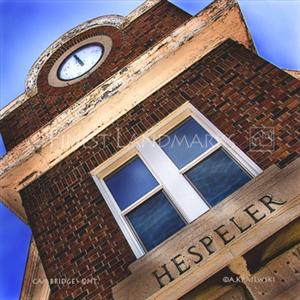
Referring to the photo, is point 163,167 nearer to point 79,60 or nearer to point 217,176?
point 217,176

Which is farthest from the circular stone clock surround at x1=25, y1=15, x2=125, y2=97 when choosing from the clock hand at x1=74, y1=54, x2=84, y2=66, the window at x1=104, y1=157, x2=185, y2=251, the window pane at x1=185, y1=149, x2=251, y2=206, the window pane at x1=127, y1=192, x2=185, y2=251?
the window pane at x1=185, y1=149, x2=251, y2=206

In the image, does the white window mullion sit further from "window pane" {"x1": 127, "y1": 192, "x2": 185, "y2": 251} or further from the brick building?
"window pane" {"x1": 127, "y1": 192, "x2": 185, "y2": 251}

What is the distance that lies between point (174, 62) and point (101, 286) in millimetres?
3724

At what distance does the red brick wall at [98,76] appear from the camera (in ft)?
24.9

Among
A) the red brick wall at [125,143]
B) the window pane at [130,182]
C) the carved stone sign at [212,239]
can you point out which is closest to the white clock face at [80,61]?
the red brick wall at [125,143]

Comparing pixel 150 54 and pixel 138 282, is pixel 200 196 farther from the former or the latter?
pixel 150 54

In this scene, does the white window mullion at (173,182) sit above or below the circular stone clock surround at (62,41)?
below

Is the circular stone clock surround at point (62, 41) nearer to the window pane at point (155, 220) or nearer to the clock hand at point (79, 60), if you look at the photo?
the clock hand at point (79, 60)

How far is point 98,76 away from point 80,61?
1.04 m

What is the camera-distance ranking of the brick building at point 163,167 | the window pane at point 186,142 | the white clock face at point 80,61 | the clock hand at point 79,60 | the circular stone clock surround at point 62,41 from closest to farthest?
the brick building at point 163,167
the window pane at point 186,142
the white clock face at point 80,61
the clock hand at point 79,60
the circular stone clock surround at point 62,41

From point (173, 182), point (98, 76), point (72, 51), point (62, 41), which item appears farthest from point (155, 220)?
point (62, 41)

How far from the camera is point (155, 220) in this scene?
208 inches

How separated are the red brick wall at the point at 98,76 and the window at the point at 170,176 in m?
1.93

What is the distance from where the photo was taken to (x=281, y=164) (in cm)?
471
